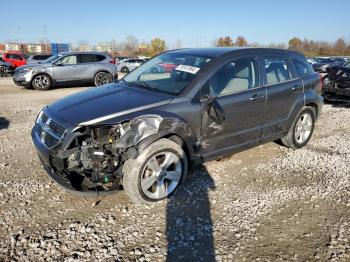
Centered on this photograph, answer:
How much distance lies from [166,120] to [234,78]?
4.27ft

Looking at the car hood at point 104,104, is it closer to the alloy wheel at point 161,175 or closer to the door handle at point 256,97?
the alloy wheel at point 161,175

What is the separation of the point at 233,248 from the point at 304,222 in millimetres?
978

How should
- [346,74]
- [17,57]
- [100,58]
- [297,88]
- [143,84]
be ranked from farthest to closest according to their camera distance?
[17,57]
[100,58]
[346,74]
[297,88]
[143,84]

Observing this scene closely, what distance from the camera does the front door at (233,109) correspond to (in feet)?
13.5

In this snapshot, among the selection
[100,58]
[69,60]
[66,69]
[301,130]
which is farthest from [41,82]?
[301,130]

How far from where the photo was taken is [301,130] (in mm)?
5719

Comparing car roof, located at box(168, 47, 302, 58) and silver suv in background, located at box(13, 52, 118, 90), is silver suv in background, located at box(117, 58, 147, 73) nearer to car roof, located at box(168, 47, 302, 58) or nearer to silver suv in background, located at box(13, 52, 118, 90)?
silver suv in background, located at box(13, 52, 118, 90)

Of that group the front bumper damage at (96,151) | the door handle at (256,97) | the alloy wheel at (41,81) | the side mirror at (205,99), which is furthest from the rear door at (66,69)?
the side mirror at (205,99)

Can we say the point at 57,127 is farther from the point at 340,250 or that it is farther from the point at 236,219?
the point at 340,250

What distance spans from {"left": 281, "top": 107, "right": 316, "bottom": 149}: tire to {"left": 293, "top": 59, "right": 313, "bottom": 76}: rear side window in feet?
2.05

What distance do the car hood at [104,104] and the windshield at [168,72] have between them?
0.72ft

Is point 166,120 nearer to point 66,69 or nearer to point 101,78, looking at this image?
point 66,69

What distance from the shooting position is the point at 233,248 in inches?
121

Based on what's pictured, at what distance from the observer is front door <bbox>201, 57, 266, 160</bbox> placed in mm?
4102
